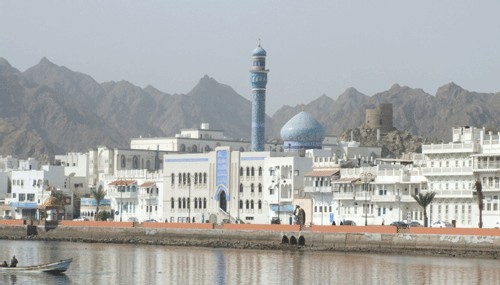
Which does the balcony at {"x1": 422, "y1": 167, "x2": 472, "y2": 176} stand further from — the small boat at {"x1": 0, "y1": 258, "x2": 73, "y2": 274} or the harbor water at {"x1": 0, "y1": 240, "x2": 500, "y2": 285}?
the small boat at {"x1": 0, "y1": 258, "x2": 73, "y2": 274}

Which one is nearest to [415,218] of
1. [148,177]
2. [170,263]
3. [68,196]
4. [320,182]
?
[320,182]

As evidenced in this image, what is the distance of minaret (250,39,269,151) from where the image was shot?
141 m

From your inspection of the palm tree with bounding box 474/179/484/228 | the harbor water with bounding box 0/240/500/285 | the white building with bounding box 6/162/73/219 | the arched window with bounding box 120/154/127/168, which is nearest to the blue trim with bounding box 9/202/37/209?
the white building with bounding box 6/162/73/219

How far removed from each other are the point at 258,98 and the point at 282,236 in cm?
3775

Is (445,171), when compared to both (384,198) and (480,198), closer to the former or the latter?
(384,198)

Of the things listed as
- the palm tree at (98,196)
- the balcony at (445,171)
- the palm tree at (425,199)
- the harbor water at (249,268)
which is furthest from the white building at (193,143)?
the harbor water at (249,268)

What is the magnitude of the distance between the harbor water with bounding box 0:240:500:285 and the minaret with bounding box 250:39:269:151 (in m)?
36.2

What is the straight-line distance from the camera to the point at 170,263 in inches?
3573

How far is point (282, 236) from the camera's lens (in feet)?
349

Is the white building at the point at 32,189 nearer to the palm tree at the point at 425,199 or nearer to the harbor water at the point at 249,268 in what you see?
the harbor water at the point at 249,268

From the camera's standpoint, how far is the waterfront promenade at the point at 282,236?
91875mm

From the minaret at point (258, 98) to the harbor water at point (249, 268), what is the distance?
119 feet

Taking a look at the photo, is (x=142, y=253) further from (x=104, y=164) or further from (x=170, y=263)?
(x=104, y=164)

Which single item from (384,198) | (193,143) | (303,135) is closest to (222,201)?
(303,135)
